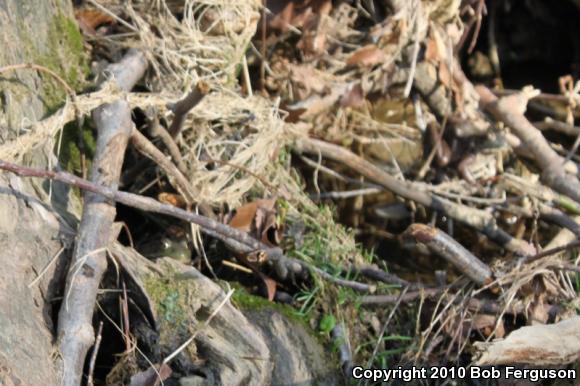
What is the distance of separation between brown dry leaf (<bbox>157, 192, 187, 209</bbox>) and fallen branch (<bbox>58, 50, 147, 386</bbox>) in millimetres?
276

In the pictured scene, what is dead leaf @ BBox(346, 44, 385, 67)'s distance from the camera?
326cm

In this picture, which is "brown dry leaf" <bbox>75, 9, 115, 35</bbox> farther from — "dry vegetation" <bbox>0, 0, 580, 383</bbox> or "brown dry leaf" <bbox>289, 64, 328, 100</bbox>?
"brown dry leaf" <bbox>289, 64, 328, 100</bbox>

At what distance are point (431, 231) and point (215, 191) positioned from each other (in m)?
0.71

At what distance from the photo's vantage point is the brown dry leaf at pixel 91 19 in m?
2.88

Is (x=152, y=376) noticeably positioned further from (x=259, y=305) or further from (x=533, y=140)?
(x=533, y=140)

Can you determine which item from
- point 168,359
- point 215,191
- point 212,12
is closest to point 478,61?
point 212,12

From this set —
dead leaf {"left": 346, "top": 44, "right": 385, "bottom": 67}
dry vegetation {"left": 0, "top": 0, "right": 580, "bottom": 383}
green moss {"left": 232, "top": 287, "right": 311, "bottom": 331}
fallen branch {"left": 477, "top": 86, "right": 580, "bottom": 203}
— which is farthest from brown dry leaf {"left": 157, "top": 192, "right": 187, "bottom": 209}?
fallen branch {"left": 477, "top": 86, "right": 580, "bottom": 203}

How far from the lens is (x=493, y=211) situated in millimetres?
3295

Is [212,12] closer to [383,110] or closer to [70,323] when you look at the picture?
[383,110]

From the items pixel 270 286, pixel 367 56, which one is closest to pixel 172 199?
pixel 270 286

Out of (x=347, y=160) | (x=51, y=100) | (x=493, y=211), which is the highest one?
(x=51, y=100)

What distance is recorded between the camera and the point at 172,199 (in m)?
2.56

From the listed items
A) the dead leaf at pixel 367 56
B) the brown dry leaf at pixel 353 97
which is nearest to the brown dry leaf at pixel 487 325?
the brown dry leaf at pixel 353 97

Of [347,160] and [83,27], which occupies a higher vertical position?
[83,27]
